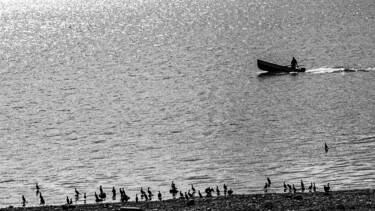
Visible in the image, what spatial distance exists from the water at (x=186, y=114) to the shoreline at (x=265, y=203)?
15.9 feet

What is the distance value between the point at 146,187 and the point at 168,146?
40.6 feet

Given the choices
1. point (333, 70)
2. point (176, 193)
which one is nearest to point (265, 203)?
point (176, 193)

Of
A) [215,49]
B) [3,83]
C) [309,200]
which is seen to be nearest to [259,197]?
[309,200]

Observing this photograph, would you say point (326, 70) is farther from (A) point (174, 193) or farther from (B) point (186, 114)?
(A) point (174, 193)

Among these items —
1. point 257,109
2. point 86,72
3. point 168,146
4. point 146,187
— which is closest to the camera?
point 146,187

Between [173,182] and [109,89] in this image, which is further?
[109,89]

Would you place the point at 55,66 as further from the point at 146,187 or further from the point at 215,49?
the point at 146,187

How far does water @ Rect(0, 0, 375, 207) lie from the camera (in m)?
58.0

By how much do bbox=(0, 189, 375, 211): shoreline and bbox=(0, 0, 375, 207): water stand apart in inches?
191

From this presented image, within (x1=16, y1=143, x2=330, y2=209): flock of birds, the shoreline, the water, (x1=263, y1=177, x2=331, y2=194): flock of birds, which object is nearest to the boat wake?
the water

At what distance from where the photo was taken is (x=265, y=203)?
44.7 meters

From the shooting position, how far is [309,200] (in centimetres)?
4509

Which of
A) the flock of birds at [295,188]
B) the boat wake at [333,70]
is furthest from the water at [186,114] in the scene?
the flock of birds at [295,188]

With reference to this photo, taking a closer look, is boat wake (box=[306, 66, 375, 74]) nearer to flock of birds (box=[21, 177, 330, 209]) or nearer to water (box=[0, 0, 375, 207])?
water (box=[0, 0, 375, 207])
